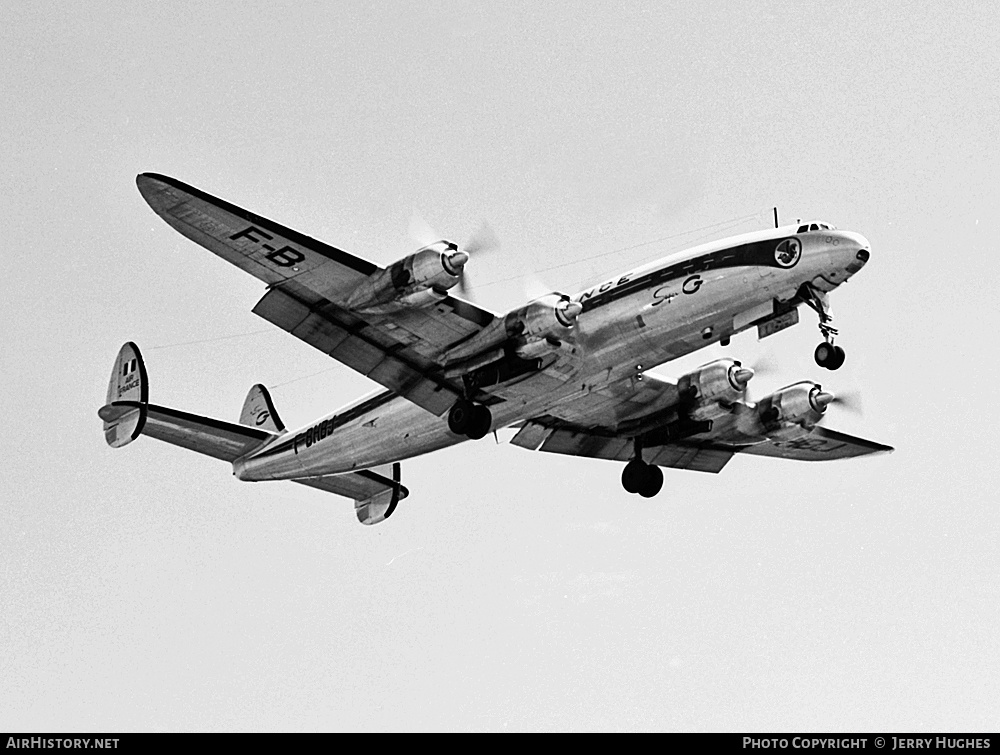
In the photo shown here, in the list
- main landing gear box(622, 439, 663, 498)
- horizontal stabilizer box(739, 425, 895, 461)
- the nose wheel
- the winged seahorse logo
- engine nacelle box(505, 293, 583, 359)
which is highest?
the winged seahorse logo

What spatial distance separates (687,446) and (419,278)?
33.1ft

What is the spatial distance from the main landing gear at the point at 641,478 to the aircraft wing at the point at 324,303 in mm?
5205

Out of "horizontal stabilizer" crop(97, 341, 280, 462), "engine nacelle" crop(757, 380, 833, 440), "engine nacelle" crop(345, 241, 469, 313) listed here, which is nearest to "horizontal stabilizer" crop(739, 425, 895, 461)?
"engine nacelle" crop(757, 380, 833, 440)

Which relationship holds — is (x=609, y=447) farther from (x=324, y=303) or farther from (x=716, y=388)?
(x=324, y=303)

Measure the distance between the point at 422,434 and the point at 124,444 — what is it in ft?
20.5

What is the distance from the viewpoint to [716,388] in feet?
91.5

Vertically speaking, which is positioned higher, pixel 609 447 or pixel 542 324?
pixel 542 324

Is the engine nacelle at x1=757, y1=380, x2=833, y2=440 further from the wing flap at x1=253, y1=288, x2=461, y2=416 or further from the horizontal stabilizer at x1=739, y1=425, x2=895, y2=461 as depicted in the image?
the wing flap at x1=253, y1=288, x2=461, y2=416

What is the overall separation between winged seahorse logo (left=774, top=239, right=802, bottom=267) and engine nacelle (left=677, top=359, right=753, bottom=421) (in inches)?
197

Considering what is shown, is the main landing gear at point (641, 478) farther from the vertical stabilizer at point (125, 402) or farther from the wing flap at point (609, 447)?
the vertical stabilizer at point (125, 402)

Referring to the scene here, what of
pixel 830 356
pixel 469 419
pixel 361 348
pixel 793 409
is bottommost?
pixel 469 419

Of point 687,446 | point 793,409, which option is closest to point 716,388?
point 793,409

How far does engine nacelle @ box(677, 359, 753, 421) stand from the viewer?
2786 cm

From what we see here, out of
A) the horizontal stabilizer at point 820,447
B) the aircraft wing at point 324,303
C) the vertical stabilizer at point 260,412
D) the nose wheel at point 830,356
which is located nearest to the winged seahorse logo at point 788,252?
the nose wheel at point 830,356
